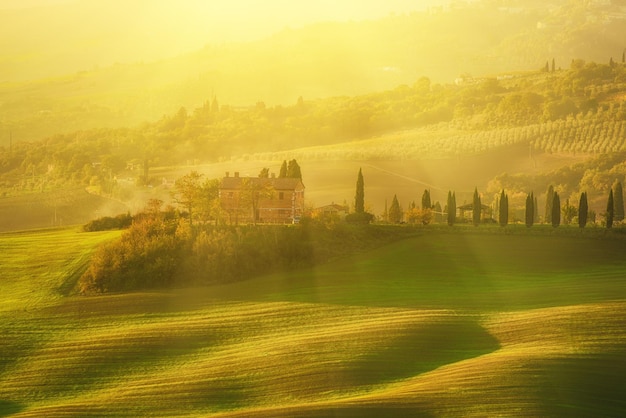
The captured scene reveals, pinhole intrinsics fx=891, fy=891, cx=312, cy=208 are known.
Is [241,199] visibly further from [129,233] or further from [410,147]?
[410,147]

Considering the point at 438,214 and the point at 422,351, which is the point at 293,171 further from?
the point at 422,351

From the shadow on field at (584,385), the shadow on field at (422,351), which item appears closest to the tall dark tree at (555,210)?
the shadow on field at (422,351)

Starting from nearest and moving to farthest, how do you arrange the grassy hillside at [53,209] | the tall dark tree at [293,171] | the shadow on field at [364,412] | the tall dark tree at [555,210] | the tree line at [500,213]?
the shadow on field at [364,412] < the tall dark tree at [555,210] < the tree line at [500,213] < the tall dark tree at [293,171] < the grassy hillside at [53,209]

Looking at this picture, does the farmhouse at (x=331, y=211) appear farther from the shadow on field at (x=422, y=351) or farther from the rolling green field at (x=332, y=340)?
the shadow on field at (x=422, y=351)

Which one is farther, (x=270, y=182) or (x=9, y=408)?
(x=270, y=182)

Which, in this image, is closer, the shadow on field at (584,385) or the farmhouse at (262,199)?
the shadow on field at (584,385)

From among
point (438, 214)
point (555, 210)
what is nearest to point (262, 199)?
point (438, 214)

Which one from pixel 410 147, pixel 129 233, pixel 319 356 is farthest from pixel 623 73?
pixel 319 356
